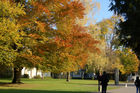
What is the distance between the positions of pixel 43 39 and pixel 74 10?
14.7ft

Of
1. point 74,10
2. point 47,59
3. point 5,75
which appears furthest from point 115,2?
point 5,75

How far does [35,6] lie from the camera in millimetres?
25344

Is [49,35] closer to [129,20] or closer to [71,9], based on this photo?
[71,9]

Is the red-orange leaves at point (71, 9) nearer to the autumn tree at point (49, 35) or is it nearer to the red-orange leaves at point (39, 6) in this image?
the autumn tree at point (49, 35)

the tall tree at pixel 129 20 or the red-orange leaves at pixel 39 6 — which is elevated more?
the red-orange leaves at pixel 39 6

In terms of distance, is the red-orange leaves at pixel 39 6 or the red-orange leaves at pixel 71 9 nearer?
the red-orange leaves at pixel 39 6

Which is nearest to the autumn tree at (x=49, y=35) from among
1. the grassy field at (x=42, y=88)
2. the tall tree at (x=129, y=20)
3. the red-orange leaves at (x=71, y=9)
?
the red-orange leaves at (x=71, y=9)

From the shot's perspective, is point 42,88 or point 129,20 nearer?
point 129,20

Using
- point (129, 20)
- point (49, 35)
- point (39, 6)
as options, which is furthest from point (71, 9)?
point (129, 20)

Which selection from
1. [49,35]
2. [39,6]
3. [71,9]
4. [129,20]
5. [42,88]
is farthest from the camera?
[49,35]

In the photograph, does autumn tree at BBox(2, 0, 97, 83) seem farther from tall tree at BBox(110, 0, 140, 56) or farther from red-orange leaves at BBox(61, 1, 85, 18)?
tall tree at BBox(110, 0, 140, 56)

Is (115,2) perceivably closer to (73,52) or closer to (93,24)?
(73,52)

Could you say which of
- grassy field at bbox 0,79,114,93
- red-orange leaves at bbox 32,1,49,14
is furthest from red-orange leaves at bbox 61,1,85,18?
grassy field at bbox 0,79,114,93

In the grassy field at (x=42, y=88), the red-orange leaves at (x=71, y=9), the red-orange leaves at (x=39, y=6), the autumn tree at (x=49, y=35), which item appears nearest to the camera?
the grassy field at (x=42, y=88)
